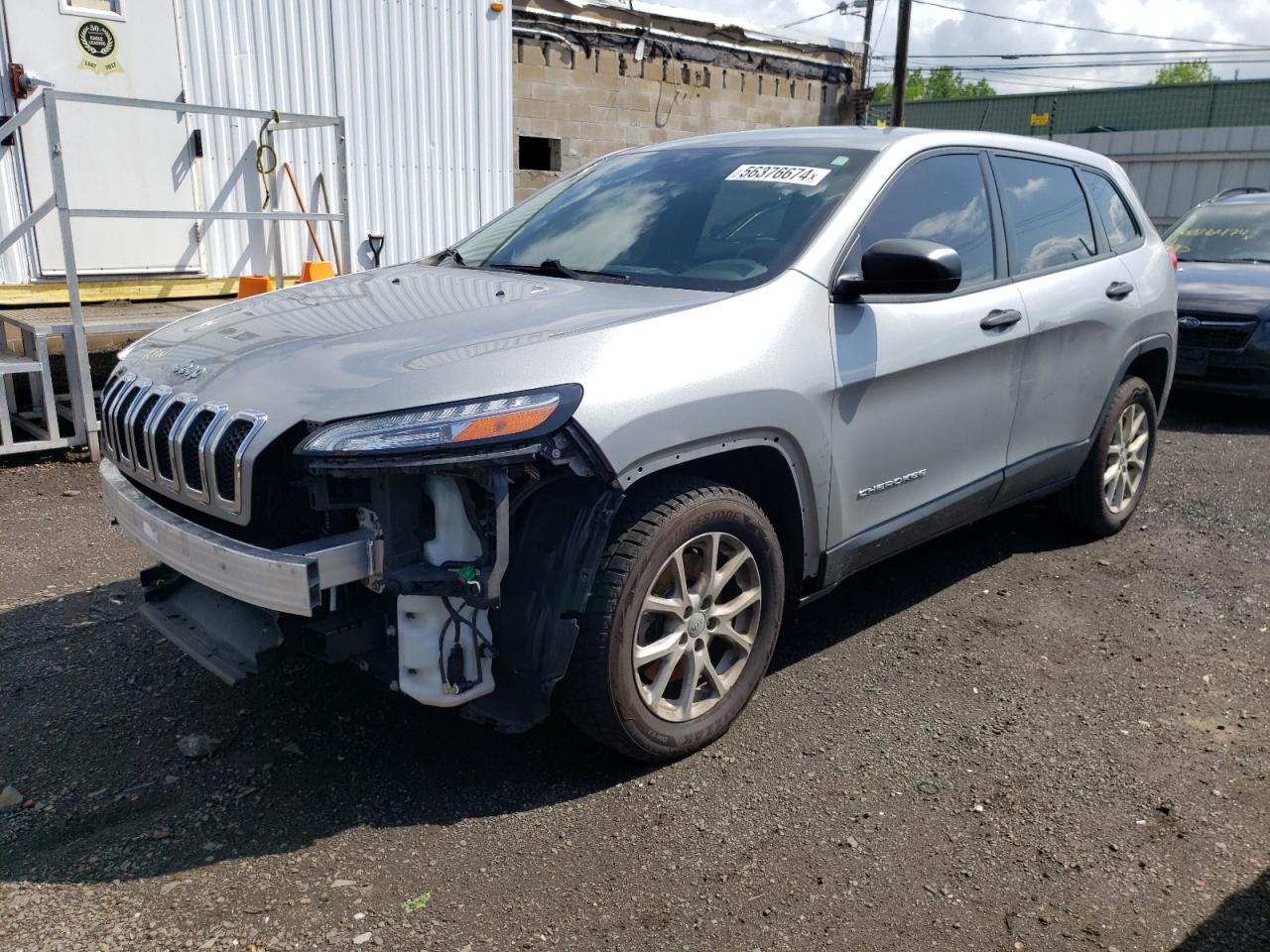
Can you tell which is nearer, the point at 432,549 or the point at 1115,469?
the point at 432,549

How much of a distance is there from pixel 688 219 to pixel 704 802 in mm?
1988

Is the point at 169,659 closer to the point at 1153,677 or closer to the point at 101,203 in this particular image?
the point at 1153,677

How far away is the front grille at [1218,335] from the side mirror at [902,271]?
5.87 metres

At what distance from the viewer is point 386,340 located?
2.91 m

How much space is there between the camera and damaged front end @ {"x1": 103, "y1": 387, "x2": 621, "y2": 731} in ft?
8.26

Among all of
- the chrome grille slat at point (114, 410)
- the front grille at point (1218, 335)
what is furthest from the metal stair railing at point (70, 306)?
the front grille at point (1218, 335)

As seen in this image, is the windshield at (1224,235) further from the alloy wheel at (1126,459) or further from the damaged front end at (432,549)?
the damaged front end at (432,549)

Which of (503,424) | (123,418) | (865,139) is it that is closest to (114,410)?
(123,418)

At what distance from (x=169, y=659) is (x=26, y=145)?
601cm

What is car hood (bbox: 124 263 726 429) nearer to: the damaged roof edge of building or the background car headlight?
the background car headlight

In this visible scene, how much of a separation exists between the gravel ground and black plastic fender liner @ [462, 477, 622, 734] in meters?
0.45

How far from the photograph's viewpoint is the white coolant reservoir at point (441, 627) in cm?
264

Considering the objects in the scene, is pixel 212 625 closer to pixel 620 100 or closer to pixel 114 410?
pixel 114 410

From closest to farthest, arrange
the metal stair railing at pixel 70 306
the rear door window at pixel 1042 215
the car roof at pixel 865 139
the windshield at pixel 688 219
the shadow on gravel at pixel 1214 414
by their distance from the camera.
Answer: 1. the windshield at pixel 688 219
2. the car roof at pixel 865 139
3. the rear door window at pixel 1042 215
4. the metal stair railing at pixel 70 306
5. the shadow on gravel at pixel 1214 414
